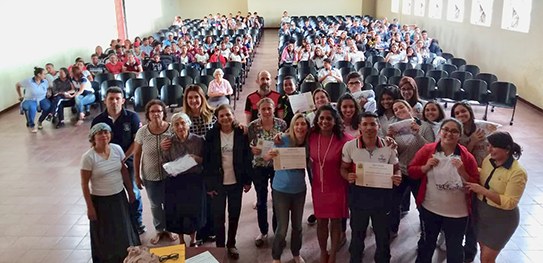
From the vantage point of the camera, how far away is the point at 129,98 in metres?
9.40

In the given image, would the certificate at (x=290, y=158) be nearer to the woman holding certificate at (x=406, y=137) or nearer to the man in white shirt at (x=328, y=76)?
the woman holding certificate at (x=406, y=137)

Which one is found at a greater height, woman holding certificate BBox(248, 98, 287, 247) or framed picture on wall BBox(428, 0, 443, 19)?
framed picture on wall BBox(428, 0, 443, 19)

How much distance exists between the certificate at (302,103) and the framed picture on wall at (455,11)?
12.1 metres

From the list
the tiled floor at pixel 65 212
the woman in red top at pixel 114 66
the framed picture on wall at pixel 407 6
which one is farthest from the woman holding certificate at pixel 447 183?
the framed picture on wall at pixel 407 6

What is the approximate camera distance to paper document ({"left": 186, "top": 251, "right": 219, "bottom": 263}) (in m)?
2.78

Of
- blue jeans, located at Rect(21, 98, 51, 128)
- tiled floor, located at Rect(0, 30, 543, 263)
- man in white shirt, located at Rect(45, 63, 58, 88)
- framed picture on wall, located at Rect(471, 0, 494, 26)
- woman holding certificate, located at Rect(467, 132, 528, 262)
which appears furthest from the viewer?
framed picture on wall, located at Rect(471, 0, 494, 26)

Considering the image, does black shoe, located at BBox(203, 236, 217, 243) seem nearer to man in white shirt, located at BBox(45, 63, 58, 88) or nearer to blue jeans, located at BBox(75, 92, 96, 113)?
blue jeans, located at BBox(75, 92, 96, 113)

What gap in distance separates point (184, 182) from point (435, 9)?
55.6 ft

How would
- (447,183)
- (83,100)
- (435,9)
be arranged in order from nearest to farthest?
(447,183) → (83,100) → (435,9)

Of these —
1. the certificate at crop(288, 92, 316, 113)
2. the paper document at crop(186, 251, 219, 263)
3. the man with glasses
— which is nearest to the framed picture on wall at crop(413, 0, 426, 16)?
the man with glasses

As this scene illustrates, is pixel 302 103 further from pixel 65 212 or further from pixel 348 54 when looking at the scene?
pixel 348 54

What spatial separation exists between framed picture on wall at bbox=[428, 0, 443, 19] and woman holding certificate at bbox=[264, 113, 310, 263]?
15.7 meters

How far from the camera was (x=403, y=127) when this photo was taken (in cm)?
412

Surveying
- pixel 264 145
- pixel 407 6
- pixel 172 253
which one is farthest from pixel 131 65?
pixel 407 6
